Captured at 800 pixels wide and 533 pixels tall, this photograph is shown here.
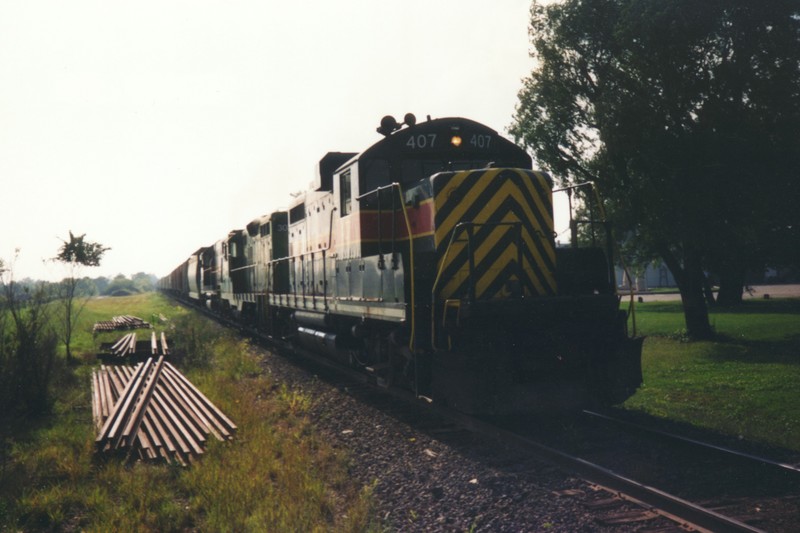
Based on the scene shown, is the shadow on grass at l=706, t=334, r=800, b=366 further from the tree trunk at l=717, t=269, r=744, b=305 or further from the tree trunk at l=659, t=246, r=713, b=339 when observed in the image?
the tree trunk at l=717, t=269, r=744, b=305

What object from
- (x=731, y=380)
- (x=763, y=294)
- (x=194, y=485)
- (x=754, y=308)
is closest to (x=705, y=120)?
(x=731, y=380)

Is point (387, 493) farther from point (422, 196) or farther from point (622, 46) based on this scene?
point (622, 46)

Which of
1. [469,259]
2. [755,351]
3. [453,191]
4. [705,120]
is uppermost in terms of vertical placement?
[705,120]

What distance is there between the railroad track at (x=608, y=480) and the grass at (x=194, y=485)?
1325 mm

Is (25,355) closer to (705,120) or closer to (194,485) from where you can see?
(194,485)

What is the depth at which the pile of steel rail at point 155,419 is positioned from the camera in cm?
676

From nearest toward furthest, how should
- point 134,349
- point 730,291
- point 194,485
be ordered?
point 194,485
point 134,349
point 730,291

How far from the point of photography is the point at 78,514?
207 inches

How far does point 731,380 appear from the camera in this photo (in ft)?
33.5

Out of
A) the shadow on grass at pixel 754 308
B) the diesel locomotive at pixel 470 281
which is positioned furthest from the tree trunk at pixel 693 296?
the diesel locomotive at pixel 470 281

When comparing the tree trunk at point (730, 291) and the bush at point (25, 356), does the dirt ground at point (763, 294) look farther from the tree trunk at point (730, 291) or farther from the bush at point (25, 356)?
the bush at point (25, 356)

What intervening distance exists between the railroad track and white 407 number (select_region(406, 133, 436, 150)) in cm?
333

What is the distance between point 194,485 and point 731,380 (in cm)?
847

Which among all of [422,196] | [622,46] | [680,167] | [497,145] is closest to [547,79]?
[622,46]
